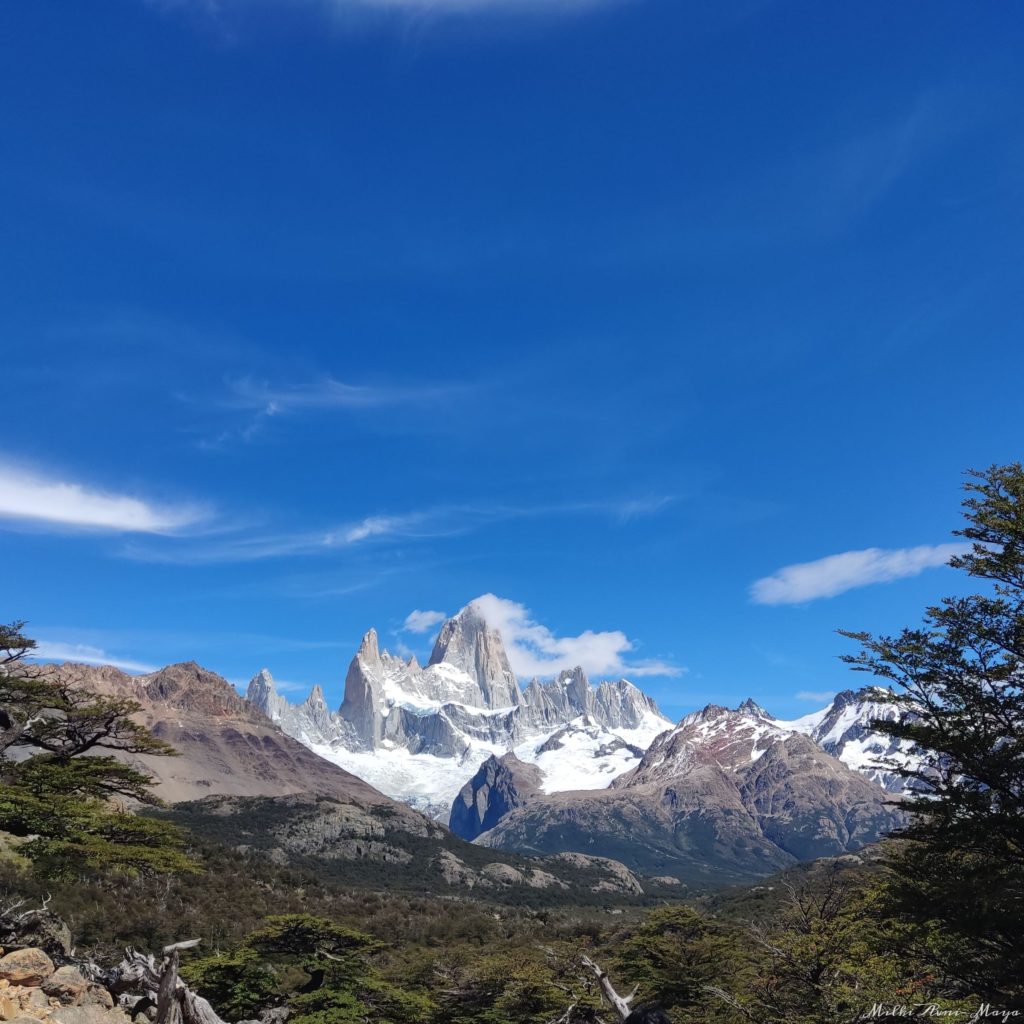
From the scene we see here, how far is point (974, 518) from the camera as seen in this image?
20.2m

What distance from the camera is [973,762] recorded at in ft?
61.5

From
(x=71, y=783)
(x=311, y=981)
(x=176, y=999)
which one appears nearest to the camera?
(x=176, y=999)

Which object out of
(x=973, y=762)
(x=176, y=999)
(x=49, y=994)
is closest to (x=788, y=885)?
(x=973, y=762)

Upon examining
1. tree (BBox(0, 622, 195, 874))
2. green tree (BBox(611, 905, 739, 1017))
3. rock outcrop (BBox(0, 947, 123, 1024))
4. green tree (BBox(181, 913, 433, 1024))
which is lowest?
green tree (BBox(611, 905, 739, 1017))

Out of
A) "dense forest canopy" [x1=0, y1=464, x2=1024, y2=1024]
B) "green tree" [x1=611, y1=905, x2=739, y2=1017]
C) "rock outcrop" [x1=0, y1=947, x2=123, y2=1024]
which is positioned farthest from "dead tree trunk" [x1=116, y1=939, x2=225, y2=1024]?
"green tree" [x1=611, y1=905, x2=739, y2=1017]

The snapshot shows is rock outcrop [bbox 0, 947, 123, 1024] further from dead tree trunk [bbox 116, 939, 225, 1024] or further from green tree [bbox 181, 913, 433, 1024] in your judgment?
green tree [bbox 181, 913, 433, 1024]

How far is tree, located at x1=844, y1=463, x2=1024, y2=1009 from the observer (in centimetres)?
1728

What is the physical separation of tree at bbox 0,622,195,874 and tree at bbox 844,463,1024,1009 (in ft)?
68.7

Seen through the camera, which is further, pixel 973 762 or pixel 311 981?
pixel 311 981

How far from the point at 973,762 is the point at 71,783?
26164 mm

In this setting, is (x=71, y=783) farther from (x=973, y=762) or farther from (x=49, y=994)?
(x=973, y=762)

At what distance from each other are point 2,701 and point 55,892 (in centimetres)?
4474

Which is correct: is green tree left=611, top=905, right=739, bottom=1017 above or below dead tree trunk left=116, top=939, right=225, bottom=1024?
below

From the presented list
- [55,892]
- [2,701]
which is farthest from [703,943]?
[55,892]
